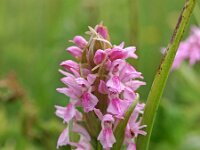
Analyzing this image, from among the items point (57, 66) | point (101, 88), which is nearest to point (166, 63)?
point (101, 88)

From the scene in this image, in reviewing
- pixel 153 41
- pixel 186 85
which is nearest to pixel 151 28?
pixel 153 41

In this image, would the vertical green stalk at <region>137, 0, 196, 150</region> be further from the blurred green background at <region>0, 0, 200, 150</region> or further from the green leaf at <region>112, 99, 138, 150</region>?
the blurred green background at <region>0, 0, 200, 150</region>

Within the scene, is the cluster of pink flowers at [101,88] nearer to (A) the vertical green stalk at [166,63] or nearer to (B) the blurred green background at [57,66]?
(A) the vertical green stalk at [166,63]

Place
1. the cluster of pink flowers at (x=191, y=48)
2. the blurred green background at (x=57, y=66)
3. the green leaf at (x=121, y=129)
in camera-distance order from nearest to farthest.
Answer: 1. the green leaf at (x=121, y=129)
2. the cluster of pink flowers at (x=191, y=48)
3. the blurred green background at (x=57, y=66)

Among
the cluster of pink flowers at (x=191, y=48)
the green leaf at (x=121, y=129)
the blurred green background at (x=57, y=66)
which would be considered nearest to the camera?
the green leaf at (x=121, y=129)

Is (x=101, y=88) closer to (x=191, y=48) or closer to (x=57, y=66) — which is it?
(x=191, y=48)

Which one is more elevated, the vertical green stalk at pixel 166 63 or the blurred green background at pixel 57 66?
the blurred green background at pixel 57 66

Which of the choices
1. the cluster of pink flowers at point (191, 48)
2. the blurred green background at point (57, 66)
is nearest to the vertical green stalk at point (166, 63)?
the cluster of pink flowers at point (191, 48)
